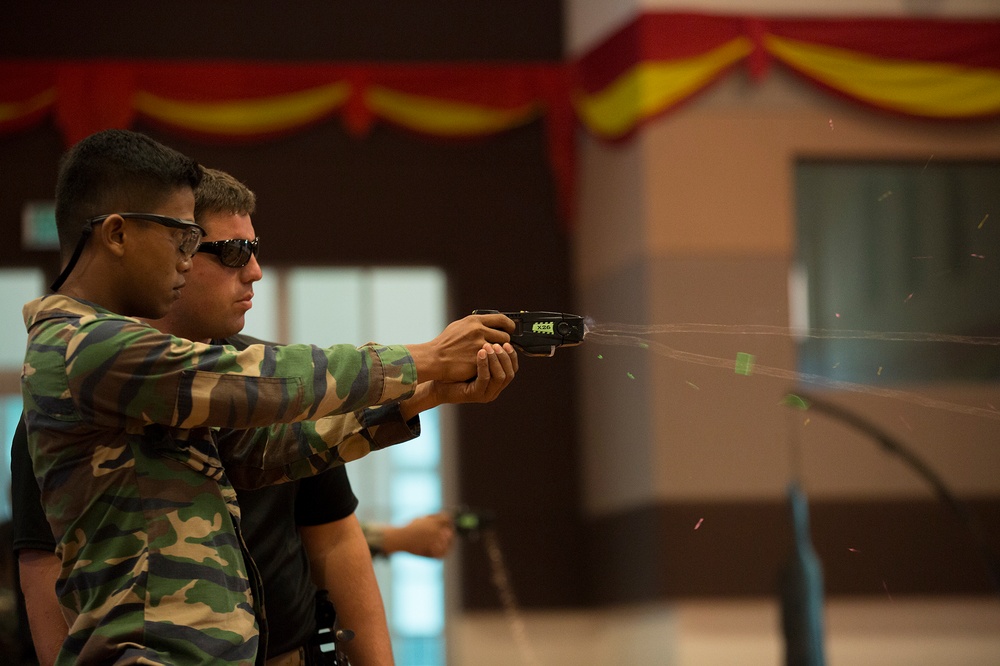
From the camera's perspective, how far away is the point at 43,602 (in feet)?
4.89

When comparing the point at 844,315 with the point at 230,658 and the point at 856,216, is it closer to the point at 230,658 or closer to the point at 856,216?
the point at 856,216

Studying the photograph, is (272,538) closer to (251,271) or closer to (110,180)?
(251,271)

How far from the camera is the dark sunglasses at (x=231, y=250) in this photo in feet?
5.18

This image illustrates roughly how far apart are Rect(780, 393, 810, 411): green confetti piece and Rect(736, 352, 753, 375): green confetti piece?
0.19 metres

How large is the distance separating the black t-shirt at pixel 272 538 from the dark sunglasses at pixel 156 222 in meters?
0.31

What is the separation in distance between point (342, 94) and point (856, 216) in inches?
98.2

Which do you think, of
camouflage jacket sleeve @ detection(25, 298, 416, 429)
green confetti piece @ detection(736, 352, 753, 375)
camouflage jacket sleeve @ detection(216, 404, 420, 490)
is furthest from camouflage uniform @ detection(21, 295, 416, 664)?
green confetti piece @ detection(736, 352, 753, 375)

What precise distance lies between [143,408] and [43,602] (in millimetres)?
468

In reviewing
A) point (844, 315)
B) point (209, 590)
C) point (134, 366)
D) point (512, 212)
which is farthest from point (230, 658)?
point (512, 212)

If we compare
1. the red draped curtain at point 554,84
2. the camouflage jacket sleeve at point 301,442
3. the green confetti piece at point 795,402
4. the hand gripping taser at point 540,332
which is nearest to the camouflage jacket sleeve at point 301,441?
the camouflage jacket sleeve at point 301,442

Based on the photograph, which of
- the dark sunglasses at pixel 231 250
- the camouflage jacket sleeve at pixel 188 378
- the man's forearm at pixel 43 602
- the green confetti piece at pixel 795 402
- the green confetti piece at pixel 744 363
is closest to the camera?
the camouflage jacket sleeve at pixel 188 378

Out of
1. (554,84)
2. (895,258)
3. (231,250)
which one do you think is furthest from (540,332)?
(554,84)

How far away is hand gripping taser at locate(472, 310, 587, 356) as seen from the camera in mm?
1475

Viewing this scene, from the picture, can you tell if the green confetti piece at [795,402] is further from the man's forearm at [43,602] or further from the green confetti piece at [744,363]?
the man's forearm at [43,602]
